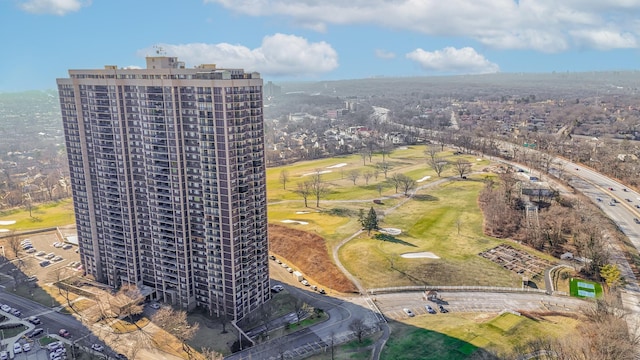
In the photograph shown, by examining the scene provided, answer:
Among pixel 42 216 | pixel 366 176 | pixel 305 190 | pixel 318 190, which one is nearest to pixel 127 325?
pixel 318 190

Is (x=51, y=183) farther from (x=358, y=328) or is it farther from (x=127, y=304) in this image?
(x=358, y=328)

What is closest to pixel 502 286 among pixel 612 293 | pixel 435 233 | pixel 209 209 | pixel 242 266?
pixel 612 293

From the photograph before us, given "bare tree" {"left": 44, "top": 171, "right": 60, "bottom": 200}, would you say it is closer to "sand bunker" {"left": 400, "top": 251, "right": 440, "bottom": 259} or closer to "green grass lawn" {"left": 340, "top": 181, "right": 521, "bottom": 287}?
"green grass lawn" {"left": 340, "top": 181, "right": 521, "bottom": 287}

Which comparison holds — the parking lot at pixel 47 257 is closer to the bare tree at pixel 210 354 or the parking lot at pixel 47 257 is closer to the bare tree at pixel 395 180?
the bare tree at pixel 210 354

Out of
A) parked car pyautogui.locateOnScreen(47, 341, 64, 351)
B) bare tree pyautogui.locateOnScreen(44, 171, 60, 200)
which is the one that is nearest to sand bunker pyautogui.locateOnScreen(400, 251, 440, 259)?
parked car pyautogui.locateOnScreen(47, 341, 64, 351)

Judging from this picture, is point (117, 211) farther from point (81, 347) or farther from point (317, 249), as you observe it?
point (317, 249)

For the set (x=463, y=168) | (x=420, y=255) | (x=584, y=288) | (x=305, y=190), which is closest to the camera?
(x=584, y=288)
